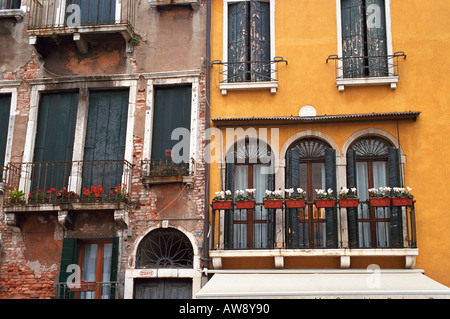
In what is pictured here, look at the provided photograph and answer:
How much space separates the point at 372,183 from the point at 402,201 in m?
0.93

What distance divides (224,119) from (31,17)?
4.94 m

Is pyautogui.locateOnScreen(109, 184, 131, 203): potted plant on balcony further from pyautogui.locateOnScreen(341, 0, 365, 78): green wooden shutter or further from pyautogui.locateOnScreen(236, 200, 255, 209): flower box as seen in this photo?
pyautogui.locateOnScreen(341, 0, 365, 78): green wooden shutter

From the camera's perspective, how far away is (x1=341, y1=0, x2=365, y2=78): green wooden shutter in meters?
12.6

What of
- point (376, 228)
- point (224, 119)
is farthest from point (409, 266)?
point (224, 119)

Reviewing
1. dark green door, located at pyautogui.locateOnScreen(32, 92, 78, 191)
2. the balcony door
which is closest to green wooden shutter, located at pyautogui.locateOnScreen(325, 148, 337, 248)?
dark green door, located at pyautogui.locateOnScreen(32, 92, 78, 191)

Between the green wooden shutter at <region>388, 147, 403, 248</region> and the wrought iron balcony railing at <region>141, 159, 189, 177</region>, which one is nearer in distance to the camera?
the green wooden shutter at <region>388, 147, 403, 248</region>

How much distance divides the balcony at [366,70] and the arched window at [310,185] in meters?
1.35

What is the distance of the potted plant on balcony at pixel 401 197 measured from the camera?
36.9ft

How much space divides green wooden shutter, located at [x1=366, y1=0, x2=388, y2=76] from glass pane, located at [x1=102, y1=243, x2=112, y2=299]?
626cm

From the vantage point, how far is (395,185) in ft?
38.4

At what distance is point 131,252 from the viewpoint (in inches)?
476

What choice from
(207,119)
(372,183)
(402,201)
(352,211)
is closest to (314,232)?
(352,211)

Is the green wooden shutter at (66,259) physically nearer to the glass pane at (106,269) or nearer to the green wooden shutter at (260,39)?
the glass pane at (106,269)

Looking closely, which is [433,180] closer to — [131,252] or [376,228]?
[376,228]
